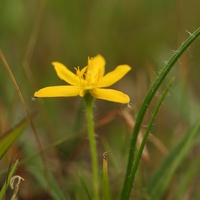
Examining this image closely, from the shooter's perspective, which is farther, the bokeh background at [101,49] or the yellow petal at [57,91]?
the bokeh background at [101,49]

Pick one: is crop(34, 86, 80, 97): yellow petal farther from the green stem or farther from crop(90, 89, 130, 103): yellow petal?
the green stem

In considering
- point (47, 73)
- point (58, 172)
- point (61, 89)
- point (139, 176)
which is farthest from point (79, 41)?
point (61, 89)

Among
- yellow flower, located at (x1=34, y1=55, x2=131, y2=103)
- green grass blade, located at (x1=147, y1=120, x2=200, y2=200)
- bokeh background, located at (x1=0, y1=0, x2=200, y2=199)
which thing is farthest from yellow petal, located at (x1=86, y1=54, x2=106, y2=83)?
bokeh background, located at (x1=0, y1=0, x2=200, y2=199)

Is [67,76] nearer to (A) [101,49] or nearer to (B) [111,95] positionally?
(B) [111,95]

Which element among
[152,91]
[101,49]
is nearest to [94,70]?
[152,91]

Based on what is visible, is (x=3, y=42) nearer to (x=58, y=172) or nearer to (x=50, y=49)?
(x=50, y=49)

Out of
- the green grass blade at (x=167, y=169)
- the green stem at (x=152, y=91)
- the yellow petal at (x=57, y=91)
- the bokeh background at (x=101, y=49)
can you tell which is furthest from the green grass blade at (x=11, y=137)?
the bokeh background at (x=101, y=49)

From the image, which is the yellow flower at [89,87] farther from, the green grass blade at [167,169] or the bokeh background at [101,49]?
the bokeh background at [101,49]
